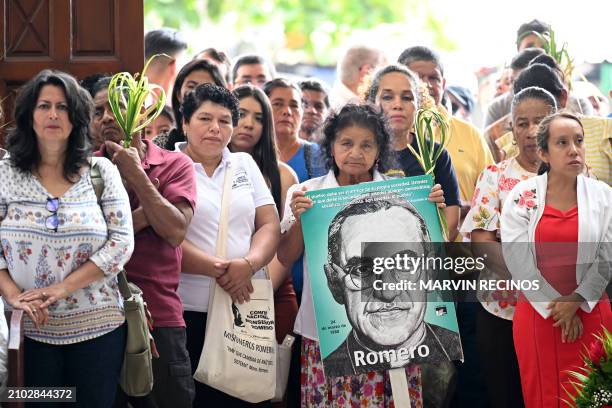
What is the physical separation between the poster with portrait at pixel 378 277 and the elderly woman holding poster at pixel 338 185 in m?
0.11

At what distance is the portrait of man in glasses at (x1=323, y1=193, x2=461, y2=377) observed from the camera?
220 inches

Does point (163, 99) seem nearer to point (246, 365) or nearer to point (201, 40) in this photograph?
point (246, 365)

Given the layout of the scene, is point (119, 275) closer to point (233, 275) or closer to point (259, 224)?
point (233, 275)

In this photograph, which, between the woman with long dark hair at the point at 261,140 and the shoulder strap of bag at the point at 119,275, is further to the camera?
the woman with long dark hair at the point at 261,140

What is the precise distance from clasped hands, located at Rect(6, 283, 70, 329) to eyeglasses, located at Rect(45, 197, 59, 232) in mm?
251

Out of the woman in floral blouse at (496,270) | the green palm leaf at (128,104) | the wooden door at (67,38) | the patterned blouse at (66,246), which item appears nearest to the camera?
the patterned blouse at (66,246)

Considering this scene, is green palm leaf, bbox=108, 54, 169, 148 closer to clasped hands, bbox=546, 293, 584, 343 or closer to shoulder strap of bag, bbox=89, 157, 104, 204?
shoulder strap of bag, bbox=89, 157, 104, 204

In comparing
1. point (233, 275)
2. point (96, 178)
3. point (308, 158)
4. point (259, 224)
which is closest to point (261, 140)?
point (308, 158)

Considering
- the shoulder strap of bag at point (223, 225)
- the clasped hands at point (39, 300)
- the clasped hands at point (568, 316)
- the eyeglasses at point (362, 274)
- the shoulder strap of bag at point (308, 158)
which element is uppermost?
the shoulder strap of bag at point (308, 158)

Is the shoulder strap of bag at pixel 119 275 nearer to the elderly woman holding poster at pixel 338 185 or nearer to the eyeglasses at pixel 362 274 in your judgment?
the elderly woman holding poster at pixel 338 185

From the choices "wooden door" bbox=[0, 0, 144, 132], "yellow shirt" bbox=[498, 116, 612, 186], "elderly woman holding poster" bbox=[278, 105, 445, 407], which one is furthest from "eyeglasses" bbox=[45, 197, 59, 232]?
"yellow shirt" bbox=[498, 116, 612, 186]

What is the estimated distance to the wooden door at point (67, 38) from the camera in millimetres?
6332

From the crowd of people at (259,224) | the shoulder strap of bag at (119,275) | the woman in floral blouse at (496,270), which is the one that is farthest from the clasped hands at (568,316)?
the shoulder strap of bag at (119,275)

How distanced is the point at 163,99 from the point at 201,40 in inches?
562
